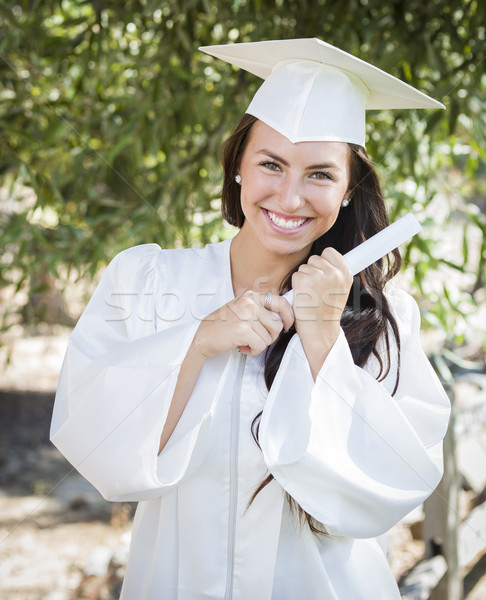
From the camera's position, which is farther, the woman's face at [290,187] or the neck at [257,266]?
the neck at [257,266]

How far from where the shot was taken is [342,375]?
133 cm

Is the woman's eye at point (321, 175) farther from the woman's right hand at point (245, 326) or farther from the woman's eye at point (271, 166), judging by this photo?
the woman's right hand at point (245, 326)

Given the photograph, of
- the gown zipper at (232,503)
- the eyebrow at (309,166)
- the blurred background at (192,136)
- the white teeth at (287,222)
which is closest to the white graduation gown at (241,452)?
the gown zipper at (232,503)

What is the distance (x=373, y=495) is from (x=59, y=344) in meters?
6.12

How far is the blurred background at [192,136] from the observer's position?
100 inches

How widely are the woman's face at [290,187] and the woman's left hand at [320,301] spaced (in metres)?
0.11

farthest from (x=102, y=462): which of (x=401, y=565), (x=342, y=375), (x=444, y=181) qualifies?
(x=401, y=565)

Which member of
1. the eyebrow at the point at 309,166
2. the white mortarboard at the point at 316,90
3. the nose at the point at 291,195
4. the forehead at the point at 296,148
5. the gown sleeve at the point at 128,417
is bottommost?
the gown sleeve at the point at 128,417

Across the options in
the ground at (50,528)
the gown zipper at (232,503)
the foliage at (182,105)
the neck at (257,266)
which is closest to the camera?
the gown zipper at (232,503)

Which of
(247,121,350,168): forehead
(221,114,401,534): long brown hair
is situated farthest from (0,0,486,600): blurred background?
(247,121,350,168): forehead

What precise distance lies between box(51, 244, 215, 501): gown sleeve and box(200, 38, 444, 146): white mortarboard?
18.4 inches

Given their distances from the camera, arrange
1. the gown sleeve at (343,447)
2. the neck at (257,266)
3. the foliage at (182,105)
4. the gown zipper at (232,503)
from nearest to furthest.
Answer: the gown sleeve at (343,447) → the gown zipper at (232,503) → the neck at (257,266) → the foliage at (182,105)

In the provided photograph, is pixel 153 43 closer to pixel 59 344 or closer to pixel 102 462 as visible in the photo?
pixel 102 462

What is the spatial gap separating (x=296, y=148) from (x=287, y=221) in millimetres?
149
